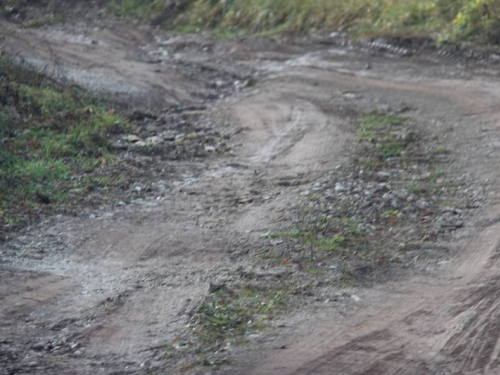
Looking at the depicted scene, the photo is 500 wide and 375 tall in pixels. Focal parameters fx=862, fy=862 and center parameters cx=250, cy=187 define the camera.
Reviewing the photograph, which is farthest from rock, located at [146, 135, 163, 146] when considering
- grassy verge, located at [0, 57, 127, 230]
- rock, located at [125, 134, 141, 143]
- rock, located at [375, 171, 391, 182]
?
rock, located at [375, 171, 391, 182]

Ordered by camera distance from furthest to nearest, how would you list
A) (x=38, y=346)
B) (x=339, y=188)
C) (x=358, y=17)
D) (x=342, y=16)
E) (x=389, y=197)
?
(x=342, y=16), (x=358, y=17), (x=339, y=188), (x=389, y=197), (x=38, y=346)

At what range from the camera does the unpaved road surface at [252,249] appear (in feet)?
18.1

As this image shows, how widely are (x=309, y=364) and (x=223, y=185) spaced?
4381 millimetres

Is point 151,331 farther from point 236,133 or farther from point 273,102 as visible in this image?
point 273,102

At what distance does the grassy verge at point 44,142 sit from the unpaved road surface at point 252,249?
63 cm

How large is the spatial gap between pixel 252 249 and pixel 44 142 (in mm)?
4089

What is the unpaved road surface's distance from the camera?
5.52m

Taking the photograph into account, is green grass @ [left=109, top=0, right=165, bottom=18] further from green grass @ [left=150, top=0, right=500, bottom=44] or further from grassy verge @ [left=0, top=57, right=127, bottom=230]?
grassy verge @ [left=0, top=57, right=127, bottom=230]

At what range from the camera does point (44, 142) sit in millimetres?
10469

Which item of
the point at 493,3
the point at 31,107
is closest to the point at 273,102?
the point at 31,107

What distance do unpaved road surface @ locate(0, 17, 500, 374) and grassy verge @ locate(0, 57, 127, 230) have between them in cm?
63

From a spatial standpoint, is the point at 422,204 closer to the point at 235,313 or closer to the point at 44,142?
the point at 235,313

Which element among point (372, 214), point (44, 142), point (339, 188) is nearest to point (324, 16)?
point (44, 142)

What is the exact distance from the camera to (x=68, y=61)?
15336 mm
